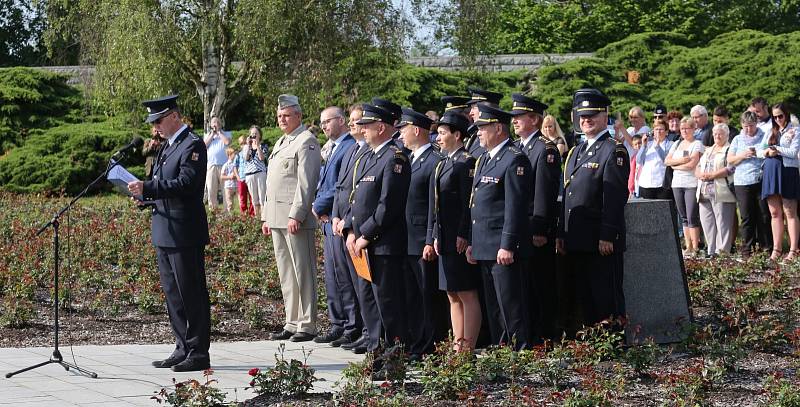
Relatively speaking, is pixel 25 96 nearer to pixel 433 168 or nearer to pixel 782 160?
pixel 782 160

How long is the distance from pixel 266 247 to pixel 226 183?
7184 mm

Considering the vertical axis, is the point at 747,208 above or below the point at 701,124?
below

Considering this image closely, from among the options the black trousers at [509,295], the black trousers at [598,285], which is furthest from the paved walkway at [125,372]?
the black trousers at [598,285]

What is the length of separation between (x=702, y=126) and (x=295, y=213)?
7441mm

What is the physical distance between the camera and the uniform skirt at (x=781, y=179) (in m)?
14.1

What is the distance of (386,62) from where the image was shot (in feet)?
91.7

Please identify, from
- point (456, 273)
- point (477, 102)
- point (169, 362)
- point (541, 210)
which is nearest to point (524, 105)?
Answer: point (477, 102)

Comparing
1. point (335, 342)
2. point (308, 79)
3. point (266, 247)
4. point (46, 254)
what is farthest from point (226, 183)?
point (335, 342)

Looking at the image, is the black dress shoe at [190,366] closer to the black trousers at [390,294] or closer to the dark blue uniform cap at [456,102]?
the black trousers at [390,294]

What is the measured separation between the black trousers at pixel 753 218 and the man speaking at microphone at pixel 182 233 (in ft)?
26.1

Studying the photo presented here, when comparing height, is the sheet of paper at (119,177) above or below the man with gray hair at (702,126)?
below

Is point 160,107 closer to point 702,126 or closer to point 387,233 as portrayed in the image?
point 387,233

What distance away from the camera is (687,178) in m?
15.2

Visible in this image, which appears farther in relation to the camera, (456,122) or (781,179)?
(781,179)
